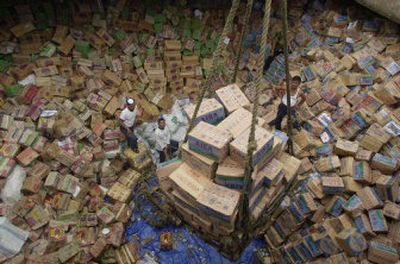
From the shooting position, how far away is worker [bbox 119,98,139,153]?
681 cm

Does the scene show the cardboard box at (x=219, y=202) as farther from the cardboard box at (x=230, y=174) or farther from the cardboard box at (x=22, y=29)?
the cardboard box at (x=22, y=29)

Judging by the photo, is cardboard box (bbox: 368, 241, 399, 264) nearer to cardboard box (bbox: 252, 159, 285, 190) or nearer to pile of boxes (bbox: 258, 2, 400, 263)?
pile of boxes (bbox: 258, 2, 400, 263)

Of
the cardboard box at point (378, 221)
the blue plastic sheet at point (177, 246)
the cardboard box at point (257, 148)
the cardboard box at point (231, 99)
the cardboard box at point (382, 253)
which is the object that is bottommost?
the blue plastic sheet at point (177, 246)

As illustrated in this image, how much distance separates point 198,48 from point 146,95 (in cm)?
175

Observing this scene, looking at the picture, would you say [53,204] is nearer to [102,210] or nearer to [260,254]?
[102,210]

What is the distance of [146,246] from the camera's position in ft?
21.9

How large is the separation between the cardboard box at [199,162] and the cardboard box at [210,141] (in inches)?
2.0

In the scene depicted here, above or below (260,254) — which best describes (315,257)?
above

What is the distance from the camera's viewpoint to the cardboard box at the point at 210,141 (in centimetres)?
393

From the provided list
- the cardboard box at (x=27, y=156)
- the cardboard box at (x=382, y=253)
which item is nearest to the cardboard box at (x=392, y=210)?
the cardboard box at (x=382, y=253)

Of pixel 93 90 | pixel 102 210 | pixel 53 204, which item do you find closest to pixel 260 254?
pixel 102 210

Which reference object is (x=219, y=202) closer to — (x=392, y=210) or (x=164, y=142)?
(x=164, y=142)

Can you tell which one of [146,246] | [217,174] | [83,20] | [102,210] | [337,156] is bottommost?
[146,246]

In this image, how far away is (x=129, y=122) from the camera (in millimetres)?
6961
